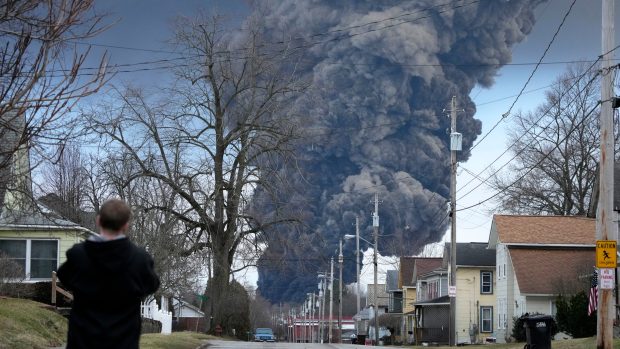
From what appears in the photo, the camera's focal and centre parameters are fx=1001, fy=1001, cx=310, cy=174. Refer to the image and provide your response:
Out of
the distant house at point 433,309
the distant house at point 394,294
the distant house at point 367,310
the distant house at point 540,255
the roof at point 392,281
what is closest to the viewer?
the distant house at point 540,255

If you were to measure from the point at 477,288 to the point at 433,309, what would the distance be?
31.0 feet

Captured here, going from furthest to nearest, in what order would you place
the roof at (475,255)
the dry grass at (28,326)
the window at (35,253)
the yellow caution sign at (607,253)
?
the roof at (475,255) < the window at (35,253) < the yellow caution sign at (607,253) < the dry grass at (28,326)

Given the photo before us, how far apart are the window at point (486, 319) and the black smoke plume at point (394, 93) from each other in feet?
202

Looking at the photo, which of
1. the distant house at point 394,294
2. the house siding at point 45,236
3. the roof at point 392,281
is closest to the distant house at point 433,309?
the distant house at point 394,294

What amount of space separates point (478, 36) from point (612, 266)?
112 meters

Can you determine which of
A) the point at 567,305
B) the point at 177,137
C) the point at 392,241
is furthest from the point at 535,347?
the point at 392,241

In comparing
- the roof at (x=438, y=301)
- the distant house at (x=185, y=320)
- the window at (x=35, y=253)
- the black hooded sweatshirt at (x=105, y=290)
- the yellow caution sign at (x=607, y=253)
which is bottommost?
the distant house at (x=185, y=320)

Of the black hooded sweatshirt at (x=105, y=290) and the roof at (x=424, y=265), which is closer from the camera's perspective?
the black hooded sweatshirt at (x=105, y=290)

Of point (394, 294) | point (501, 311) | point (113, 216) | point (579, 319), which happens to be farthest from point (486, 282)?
point (113, 216)

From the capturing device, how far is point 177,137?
4456cm

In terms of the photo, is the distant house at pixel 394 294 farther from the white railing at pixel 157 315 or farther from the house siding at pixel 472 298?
the white railing at pixel 157 315

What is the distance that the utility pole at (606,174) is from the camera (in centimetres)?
2192

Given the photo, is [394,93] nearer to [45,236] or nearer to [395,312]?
[395,312]

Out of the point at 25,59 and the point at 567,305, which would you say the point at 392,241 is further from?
the point at 25,59
